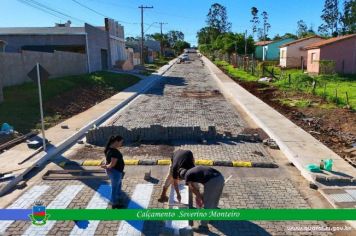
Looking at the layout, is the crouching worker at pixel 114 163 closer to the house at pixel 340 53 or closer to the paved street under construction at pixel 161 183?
the paved street under construction at pixel 161 183

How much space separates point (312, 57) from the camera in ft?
126

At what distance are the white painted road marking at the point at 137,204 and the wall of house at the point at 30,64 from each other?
13098mm

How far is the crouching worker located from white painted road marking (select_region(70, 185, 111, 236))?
13.2 inches

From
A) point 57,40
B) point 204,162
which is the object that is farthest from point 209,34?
point 204,162

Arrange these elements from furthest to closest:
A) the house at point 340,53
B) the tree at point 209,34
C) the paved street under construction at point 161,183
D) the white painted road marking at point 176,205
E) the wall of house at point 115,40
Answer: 1. the tree at point 209,34
2. the wall of house at point 115,40
3. the house at point 340,53
4. the paved street under construction at point 161,183
5. the white painted road marking at point 176,205

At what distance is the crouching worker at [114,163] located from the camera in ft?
23.0

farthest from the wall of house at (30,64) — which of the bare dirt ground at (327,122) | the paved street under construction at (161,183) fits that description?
the bare dirt ground at (327,122)

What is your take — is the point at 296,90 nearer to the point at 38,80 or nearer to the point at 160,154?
the point at 160,154

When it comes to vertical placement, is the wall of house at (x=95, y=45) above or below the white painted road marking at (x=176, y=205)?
above

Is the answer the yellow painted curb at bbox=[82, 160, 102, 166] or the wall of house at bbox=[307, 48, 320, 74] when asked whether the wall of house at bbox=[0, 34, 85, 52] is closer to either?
the wall of house at bbox=[307, 48, 320, 74]

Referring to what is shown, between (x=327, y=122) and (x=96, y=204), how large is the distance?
36.5 ft

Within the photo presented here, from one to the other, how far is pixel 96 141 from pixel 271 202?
266 inches

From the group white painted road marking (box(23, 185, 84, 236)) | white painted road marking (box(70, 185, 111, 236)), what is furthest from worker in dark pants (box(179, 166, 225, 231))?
white painted road marking (box(23, 185, 84, 236))

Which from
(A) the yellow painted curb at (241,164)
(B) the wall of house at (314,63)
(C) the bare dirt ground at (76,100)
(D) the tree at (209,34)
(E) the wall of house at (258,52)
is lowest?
(A) the yellow painted curb at (241,164)
